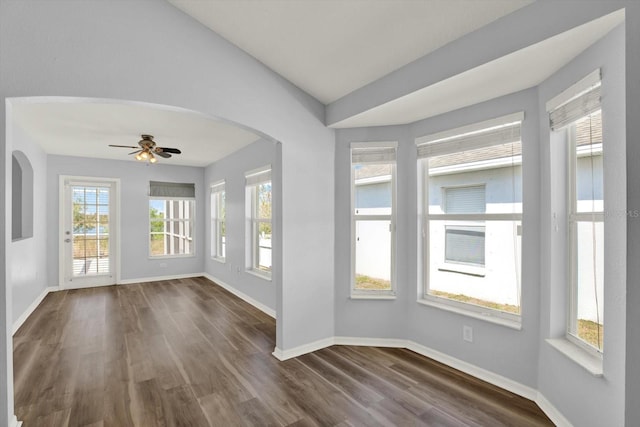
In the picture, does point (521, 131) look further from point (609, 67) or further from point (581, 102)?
point (609, 67)

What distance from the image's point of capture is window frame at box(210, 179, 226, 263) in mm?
6356

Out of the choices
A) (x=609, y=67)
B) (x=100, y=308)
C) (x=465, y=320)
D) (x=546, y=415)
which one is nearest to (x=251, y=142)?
(x=100, y=308)

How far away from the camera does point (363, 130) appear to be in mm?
3393

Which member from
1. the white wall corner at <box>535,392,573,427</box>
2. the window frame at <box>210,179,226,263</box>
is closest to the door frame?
the window frame at <box>210,179,226,263</box>

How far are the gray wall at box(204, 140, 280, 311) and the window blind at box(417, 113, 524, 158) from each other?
2.22 metres

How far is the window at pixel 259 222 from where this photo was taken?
4.83 meters

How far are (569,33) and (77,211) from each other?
765 centimetres

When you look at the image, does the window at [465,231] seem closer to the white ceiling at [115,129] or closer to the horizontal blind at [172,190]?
the white ceiling at [115,129]

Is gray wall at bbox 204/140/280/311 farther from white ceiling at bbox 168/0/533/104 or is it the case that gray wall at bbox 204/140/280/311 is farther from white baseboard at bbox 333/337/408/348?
white ceiling at bbox 168/0/533/104

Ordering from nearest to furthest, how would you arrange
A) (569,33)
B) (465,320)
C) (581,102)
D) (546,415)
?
(569,33)
(581,102)
(546,415)
(465,320)

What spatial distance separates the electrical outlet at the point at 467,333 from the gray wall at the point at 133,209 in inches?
234

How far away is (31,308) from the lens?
455 centimetres

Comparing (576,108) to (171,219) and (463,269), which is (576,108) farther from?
(171,219)

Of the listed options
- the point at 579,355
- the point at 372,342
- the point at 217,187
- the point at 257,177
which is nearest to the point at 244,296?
the point at 257,177
